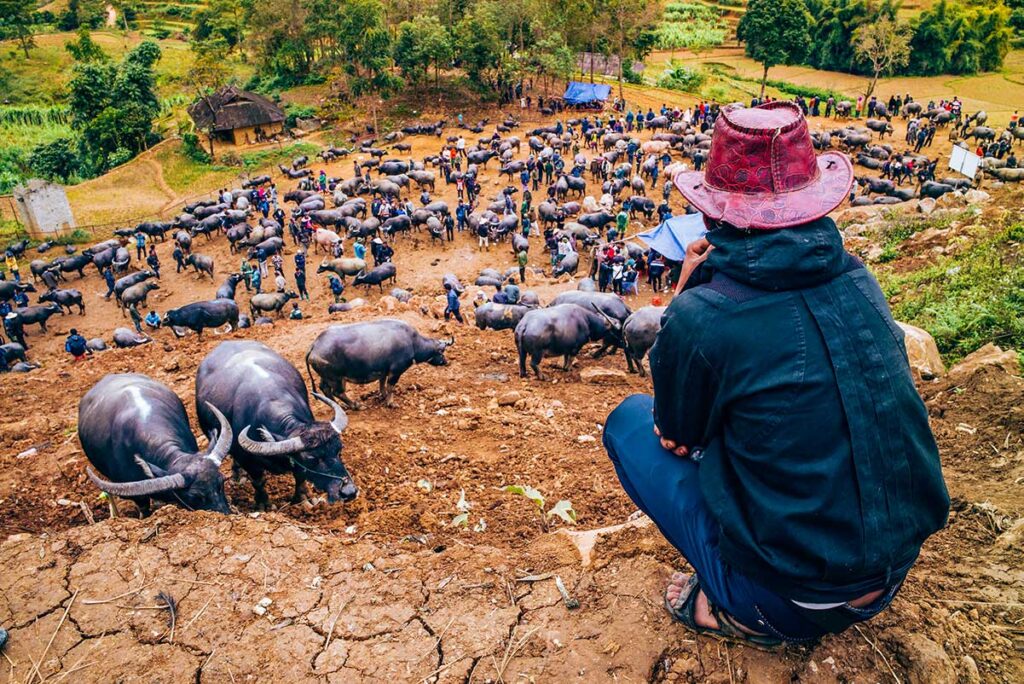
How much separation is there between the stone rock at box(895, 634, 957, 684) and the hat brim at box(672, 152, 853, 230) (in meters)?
2.26

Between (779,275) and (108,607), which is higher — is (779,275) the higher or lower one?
the higher one

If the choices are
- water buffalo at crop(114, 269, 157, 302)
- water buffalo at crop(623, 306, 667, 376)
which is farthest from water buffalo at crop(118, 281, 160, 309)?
water buffalo at crop(623, 306, 667, 376)

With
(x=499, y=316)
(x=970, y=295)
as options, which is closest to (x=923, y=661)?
(x=970, y=295)

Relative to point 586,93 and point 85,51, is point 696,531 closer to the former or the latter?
point 586,93

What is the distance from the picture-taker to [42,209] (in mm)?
27703

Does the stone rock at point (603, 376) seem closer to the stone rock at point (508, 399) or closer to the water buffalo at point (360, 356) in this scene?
the stone rock at point (508, 399)

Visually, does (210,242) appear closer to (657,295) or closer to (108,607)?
(657,295)

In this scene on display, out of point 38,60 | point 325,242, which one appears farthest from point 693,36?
point 38,60

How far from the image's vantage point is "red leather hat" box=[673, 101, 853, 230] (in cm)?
238

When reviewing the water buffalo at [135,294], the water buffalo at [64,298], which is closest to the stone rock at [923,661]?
the water buffalo at [135,294]

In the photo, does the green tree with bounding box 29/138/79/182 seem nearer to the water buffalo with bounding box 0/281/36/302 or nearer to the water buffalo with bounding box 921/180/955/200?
the water buffalo with bounding box 0/281/36/302

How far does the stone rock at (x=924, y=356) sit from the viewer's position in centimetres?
721

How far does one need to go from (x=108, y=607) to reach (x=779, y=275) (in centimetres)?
478

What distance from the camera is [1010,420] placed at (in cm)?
515
